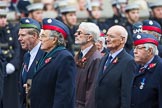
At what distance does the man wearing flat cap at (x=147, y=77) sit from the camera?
461 inches

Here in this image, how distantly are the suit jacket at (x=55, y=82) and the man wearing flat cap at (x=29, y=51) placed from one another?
2.73 feet

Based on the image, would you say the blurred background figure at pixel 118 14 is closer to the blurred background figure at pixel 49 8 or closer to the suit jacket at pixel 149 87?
the blurred background figure at pixel 49 8

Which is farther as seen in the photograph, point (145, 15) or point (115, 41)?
point (145, 15)

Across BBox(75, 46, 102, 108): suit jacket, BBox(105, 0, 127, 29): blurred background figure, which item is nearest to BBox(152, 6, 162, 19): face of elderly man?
BBox(105, 0, 127, 29): blurred background figure

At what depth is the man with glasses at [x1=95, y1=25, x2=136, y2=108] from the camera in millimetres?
12180

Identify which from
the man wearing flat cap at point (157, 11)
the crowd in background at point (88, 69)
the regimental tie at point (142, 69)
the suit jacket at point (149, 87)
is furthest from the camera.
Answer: the man wearing flat cap at point (157, 11)

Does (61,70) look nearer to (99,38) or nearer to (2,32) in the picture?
(99,38)

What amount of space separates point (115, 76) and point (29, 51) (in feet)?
4.75

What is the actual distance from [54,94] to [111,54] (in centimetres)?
149

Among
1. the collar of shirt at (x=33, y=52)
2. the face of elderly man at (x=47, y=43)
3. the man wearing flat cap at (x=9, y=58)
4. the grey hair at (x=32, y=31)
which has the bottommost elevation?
the man wearing flat cap at (x=9, y=58)

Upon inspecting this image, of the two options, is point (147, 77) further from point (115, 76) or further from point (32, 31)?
point (32, 31)

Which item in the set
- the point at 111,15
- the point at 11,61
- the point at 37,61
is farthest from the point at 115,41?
the point at 111,15

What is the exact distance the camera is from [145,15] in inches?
837

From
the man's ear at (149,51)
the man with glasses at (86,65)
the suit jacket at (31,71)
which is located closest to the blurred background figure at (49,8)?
the man with glasses at (86,65)
